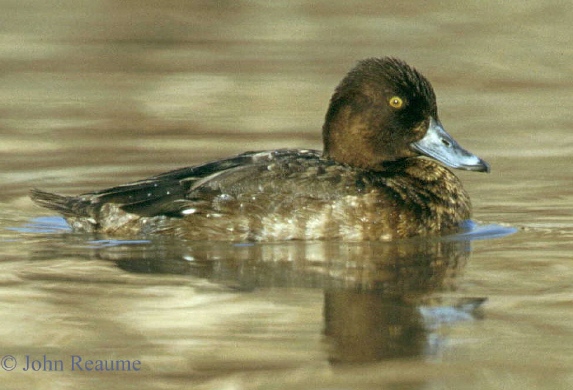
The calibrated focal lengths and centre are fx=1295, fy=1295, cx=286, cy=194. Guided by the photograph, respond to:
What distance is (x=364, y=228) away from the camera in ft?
24.1

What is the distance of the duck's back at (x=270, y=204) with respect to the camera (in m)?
7.33

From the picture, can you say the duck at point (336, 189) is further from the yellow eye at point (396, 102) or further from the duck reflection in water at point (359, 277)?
the duck reflection in water at point (359, 277)

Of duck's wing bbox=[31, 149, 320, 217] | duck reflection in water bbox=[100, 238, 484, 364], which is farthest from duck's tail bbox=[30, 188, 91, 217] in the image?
duck reflection in water bbox=[100, 238, 484, 364]

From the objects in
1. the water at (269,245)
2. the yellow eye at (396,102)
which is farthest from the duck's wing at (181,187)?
the yellow eye at (396,102)

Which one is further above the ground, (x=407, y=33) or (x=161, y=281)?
(x=407, y=33)

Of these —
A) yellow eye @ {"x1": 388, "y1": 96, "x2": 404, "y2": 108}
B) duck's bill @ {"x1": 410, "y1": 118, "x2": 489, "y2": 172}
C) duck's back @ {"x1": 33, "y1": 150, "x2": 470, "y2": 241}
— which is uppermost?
yellow eye @ {"x1": 388, "y1": 96, "x2": 404, "y2": 108}

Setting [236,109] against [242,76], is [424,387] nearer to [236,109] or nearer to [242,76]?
[236,109]

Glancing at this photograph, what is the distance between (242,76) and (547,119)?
3194mm

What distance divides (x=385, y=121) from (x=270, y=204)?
3.27 ft

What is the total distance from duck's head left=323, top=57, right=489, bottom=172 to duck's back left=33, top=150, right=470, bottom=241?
0.28 m

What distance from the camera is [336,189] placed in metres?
7.35

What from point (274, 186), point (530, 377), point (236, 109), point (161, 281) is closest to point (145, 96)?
point (236, 109)

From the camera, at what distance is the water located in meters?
5.14

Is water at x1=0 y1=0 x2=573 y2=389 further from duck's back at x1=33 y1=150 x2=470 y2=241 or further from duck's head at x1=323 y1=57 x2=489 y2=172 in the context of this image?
duck's head at x1=323 y1=57 x2=489 y2=172
